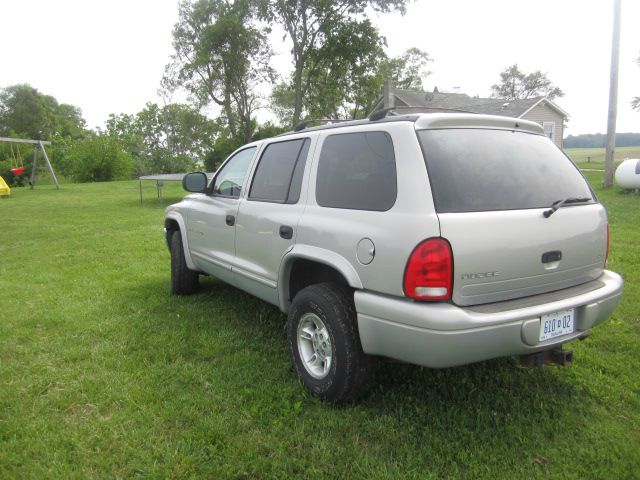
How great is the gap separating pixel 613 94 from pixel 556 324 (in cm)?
1664

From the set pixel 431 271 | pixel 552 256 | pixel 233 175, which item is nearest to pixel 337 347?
pixel 431 271

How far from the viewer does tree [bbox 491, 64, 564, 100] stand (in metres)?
61.2

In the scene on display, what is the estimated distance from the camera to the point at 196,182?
4625mm

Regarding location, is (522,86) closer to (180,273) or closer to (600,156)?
(600,156)

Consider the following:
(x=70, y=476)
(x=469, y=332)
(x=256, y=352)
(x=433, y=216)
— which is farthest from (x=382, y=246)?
(x=70, y=476)

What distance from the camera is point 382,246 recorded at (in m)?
2.49

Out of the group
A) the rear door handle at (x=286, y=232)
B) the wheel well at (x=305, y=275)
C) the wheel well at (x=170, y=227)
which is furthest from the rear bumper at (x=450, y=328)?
the wheel well at (x=170, y=227)

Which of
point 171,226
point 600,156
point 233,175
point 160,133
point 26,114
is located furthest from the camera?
point 160,133

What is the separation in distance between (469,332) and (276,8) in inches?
1186

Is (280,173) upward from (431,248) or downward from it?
upward

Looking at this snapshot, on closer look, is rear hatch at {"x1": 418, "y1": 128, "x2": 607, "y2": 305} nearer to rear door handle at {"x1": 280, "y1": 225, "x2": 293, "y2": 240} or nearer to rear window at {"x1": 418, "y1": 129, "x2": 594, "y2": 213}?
rear window at {"x1": 418, "y1": 129, "x2": 594, "y2": 213}

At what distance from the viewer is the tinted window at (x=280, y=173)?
342 centimetres

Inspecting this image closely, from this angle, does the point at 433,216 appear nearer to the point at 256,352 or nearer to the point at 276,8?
the point at 256,352

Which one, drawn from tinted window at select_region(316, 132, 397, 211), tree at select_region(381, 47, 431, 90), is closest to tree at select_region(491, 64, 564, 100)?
tree at select_region(381, 47, 431, 90)
